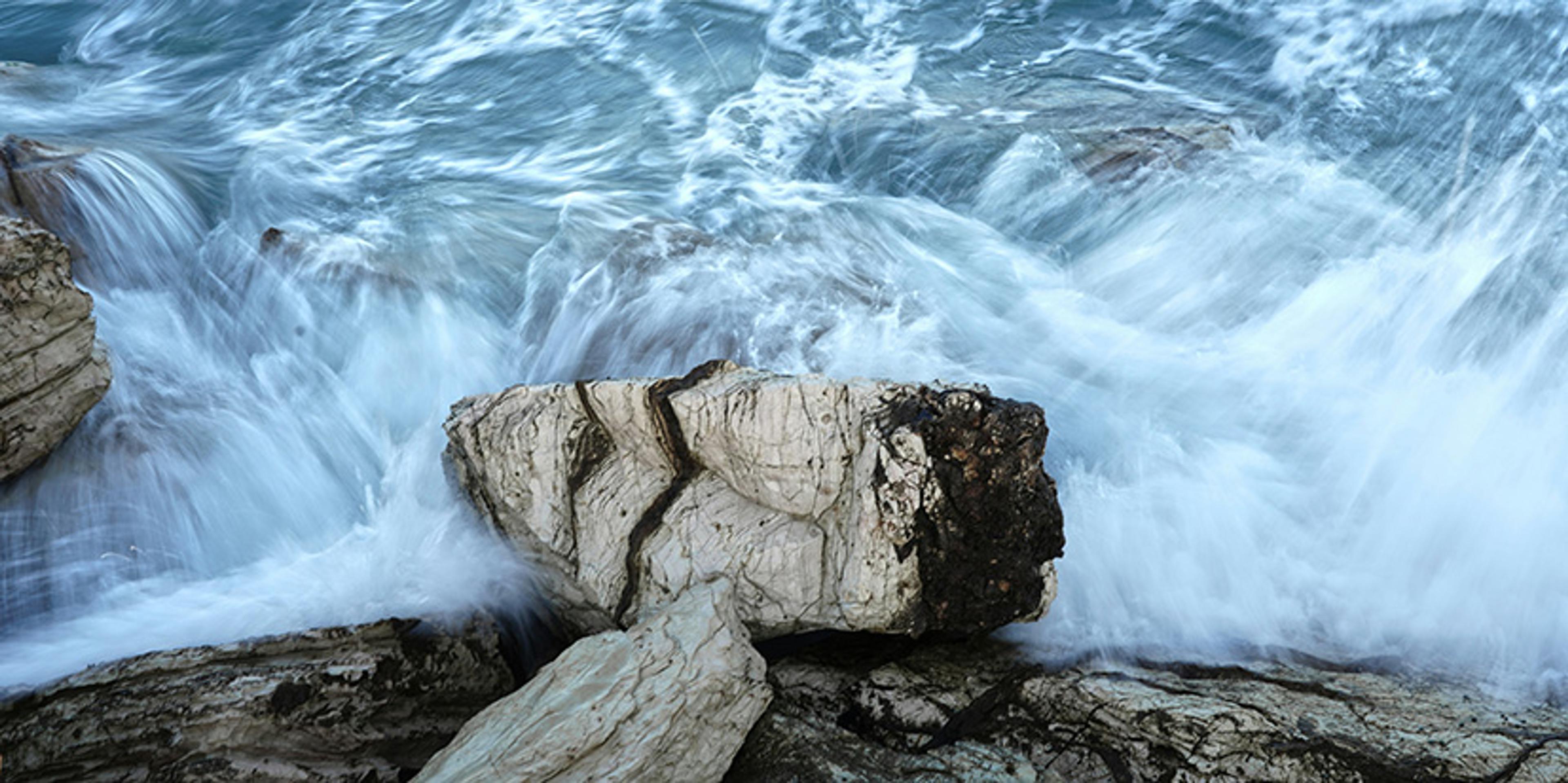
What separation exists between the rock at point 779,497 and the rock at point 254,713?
731 mm

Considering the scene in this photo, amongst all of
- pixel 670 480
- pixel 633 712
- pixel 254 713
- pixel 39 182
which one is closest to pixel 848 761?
pixel 633 712

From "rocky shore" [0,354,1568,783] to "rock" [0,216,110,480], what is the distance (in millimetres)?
1543

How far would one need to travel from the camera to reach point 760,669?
4.27 metres

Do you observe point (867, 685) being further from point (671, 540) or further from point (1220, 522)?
point (1220, 522)

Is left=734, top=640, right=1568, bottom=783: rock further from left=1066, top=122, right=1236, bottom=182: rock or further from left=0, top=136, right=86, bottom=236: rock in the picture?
left=0, top=136, right=86, bottom=236: rock

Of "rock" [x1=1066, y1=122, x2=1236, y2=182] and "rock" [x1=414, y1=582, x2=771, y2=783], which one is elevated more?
"rock" [x1=1066, y1=122, x2=1236, y2=182]

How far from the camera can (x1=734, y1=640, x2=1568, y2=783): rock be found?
3857mm

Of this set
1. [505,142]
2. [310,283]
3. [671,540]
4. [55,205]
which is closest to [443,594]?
[671,540]

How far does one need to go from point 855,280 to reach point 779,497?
3.05 m

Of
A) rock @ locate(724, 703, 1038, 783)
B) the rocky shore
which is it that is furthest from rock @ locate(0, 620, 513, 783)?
rock @ locate(724, 703, 1038, 783)

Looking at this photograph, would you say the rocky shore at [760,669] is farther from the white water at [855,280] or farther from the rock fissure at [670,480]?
the white water at [855,280]

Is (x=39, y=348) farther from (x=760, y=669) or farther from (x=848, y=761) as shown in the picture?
(x=848, y=761)

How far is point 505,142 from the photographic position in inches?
375

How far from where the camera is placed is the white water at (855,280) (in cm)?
529
